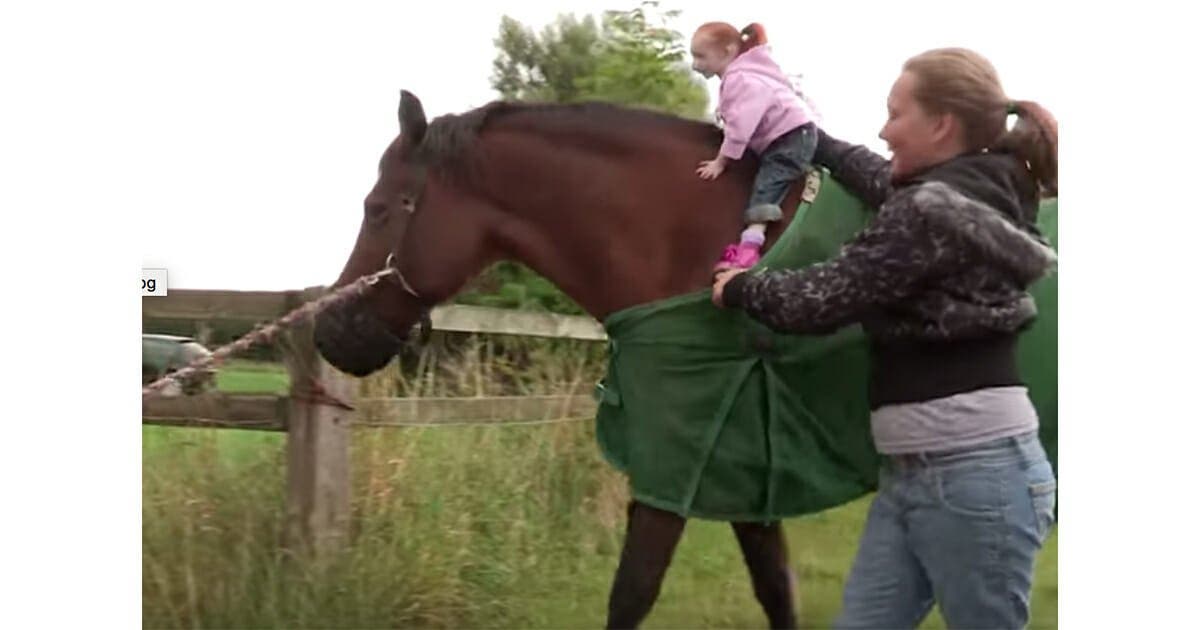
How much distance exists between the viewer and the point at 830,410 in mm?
2193

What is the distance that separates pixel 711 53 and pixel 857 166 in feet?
1.10

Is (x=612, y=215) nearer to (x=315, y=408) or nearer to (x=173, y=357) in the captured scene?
(x=315, y=408)

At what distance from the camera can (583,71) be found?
2.41 metres

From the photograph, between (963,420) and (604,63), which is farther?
(604,63)

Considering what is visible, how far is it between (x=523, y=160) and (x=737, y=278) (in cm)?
57

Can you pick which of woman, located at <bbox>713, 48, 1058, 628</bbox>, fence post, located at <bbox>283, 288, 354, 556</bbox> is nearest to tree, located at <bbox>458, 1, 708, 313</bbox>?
fence post, located at <bbox>283, 288, 354, 556</bbox>

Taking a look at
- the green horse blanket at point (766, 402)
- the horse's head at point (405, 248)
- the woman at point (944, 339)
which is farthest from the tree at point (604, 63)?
the woman at point (944, 339)

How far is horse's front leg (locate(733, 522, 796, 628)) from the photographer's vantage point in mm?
2291

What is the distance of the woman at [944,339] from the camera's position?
1.79 metres

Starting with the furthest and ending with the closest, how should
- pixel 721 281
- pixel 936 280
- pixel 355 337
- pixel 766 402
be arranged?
pixel 355 337
pixel 766 402
pixel 721 281
pixel 936 280

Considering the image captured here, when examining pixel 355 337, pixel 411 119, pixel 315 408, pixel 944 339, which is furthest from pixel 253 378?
pixel 944 339

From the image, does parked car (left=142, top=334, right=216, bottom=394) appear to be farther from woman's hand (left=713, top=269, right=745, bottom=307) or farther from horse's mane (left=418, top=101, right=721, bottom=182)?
woman's hand (left=713, top=269, right=745, bottom=307)

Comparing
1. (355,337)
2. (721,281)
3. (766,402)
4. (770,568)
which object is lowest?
(770,568)
